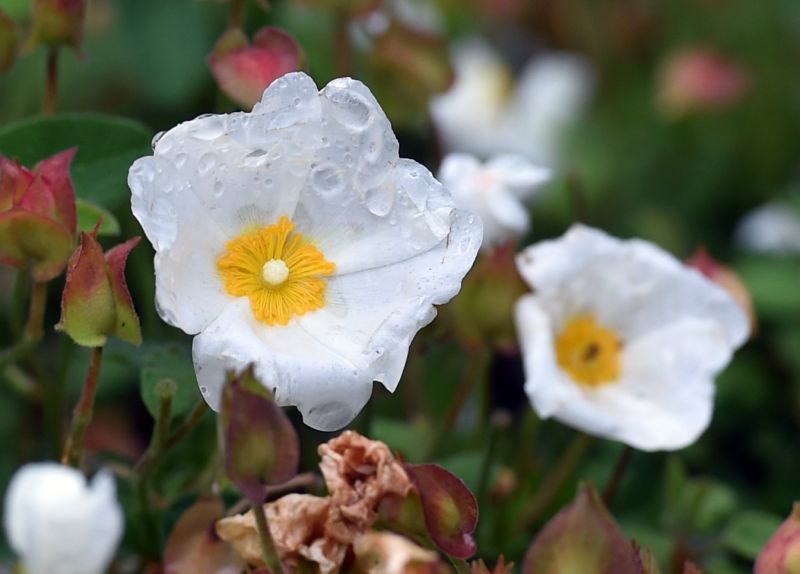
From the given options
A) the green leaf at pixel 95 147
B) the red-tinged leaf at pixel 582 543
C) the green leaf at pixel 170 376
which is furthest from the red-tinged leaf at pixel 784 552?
the green leaf at pixel 95 147

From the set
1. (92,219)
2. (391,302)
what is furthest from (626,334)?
(92,219)

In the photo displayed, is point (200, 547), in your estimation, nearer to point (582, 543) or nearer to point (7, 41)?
point (582, 543)

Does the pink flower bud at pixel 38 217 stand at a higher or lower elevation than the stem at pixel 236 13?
lower

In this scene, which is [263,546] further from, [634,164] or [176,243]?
[634,164]

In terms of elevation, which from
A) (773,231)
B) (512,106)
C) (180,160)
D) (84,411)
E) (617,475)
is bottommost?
(512,106)

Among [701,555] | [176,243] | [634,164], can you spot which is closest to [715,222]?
Result: [634,164]

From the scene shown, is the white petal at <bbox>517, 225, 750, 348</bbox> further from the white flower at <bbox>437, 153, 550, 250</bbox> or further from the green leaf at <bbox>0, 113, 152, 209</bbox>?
the green leaf at <bbox>0, 113, 152, 209</bbox>

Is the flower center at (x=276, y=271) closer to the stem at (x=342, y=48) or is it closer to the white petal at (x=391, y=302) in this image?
the white petal at (x=391, y=302)
